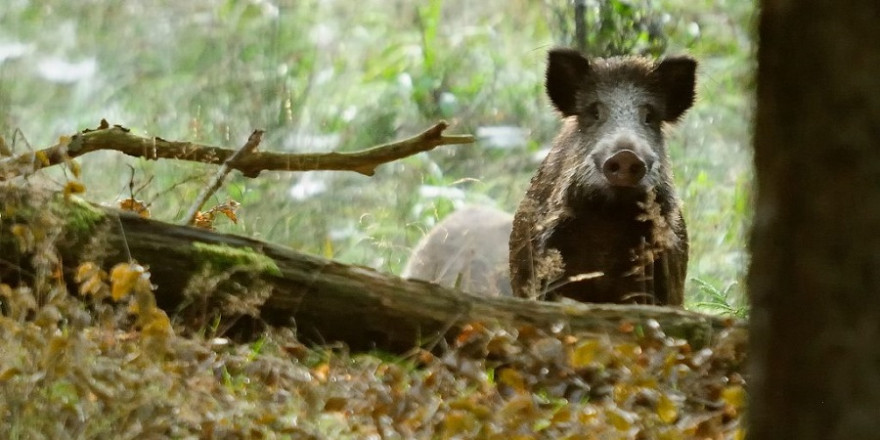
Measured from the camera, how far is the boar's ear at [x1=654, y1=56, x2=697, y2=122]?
282 inches

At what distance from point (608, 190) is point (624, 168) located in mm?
227

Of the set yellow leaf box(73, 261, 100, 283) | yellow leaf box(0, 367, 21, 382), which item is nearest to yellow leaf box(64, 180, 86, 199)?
yellow leaf box(73, 261, 100, 283)

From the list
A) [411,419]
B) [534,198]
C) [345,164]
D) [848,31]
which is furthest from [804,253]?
[534,198]

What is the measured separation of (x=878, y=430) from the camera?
5.89 feet

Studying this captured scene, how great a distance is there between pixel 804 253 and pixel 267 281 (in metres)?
2.97

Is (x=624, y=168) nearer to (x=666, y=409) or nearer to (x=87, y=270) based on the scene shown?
(x=666, y=409)

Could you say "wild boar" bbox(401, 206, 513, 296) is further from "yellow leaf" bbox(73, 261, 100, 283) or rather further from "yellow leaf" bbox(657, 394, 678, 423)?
"yellow leaf" bbox(657, 394, 678, 423)

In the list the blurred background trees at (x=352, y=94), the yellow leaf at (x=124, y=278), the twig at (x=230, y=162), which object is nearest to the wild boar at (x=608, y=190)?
the blurred background trees at (x=352, y=94)

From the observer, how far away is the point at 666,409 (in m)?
3.47

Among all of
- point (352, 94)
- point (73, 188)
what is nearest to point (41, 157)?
point (73, 188)

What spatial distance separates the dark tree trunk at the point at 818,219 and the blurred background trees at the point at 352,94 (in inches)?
Answer: 226

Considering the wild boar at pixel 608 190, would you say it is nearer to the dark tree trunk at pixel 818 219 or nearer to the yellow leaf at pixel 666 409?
the yellow leaf at pixel 666 409

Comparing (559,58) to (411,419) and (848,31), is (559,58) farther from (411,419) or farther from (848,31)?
(848,31)

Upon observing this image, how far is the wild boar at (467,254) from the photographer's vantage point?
768cm
